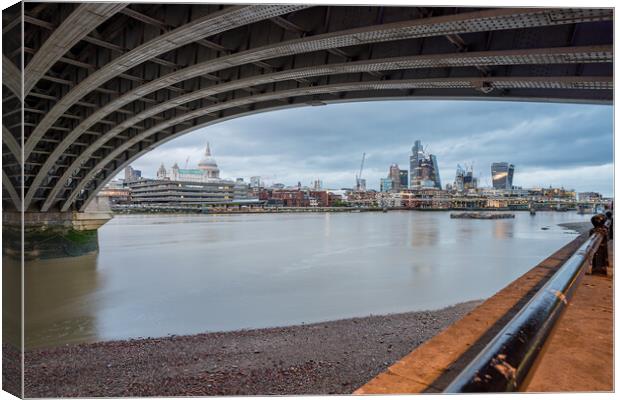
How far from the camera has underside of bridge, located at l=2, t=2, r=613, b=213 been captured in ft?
15.4

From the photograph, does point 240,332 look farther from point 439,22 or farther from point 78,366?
point 439,22

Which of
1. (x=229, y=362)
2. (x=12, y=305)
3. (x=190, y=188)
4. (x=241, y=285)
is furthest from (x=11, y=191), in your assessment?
(x=241, y=285)

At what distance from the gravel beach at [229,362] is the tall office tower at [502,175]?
Answer: 10.8 ft

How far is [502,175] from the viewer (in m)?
8.41

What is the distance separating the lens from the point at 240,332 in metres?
8.75

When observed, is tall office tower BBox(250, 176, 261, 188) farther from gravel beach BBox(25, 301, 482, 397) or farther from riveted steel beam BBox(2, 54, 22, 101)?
riveted steel beam BBox(2, 54, 22, 101)

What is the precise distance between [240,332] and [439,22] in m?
7.01

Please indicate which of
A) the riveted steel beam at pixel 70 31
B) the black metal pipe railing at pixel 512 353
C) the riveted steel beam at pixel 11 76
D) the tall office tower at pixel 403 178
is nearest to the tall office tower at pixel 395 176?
the tall office tower at pixel 403 178

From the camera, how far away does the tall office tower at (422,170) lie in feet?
30.2

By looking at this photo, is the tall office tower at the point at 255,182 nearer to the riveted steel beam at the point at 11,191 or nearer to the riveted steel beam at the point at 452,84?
the riveted steel beam at the point at 452,84

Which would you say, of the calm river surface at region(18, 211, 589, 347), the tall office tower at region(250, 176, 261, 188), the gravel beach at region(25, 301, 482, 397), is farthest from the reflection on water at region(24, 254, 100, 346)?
the tall office tower at region(250, 176, 261, 188)

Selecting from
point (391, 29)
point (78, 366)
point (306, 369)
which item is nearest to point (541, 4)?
point (391, 29)

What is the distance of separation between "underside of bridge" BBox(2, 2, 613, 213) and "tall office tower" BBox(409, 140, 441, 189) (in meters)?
1.42

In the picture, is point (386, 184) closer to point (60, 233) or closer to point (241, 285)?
point (241, 285)
